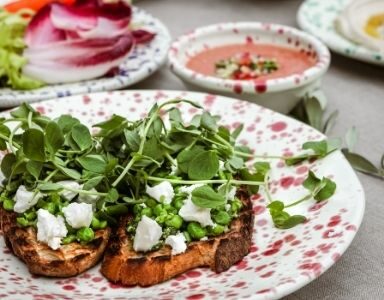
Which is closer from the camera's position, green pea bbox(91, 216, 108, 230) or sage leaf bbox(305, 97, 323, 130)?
green pea bbox(91, 216, 108, 230)

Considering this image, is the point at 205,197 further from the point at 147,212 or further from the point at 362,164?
the point at 362,164

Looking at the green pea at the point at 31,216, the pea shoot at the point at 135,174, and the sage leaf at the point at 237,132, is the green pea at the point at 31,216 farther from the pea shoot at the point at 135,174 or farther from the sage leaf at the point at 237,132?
the sage leaf at the point at 237,132

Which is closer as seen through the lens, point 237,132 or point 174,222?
point 174,222

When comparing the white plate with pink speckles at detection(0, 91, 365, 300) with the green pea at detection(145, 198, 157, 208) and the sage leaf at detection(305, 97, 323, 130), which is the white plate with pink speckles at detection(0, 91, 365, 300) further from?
the sage leaf at detection(305, 97, 323, 130)

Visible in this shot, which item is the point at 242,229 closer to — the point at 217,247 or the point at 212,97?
the point at 217,247

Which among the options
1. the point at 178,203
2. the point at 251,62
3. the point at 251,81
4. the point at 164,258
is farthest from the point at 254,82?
the point at 164,258

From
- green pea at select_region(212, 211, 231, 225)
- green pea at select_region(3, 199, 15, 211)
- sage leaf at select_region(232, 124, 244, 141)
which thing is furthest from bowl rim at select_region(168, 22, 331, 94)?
green pea at select_region(3, 199, 15, 211)
